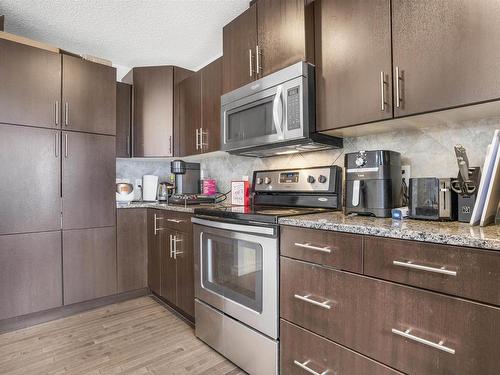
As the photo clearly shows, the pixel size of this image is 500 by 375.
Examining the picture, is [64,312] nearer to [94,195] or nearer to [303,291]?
[94,195]

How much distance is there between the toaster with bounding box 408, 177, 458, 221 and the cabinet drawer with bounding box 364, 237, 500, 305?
0.33 meters

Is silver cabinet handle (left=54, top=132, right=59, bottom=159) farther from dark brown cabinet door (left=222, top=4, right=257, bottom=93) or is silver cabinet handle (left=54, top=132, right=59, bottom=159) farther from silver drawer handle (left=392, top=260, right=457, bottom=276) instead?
silver drawer handle (left=392, top=260, right=457, bottom=276)

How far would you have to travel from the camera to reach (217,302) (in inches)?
69.7

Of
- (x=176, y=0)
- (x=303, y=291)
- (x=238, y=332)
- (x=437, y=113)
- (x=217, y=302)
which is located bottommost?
(x=238, y=332)

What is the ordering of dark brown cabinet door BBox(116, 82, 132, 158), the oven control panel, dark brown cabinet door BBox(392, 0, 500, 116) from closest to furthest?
dark brown cabinet door BBox(392, 0, 500, 116)
the oven control panel
dark brown cabinet door BBox(116, 82, 132, 158)

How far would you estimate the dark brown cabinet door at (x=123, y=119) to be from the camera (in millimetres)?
2836

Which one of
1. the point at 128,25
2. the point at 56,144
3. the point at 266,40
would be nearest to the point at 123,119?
the point at 56,144

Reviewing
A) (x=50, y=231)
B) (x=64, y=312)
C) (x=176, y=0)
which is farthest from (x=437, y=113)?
(x=64, y=312)

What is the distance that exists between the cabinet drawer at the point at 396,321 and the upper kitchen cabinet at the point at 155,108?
203 centimetres

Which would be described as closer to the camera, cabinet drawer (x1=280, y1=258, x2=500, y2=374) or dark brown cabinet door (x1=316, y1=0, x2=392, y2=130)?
cabinet drawer (x1=280, y1=258, x2=500, y2=374)

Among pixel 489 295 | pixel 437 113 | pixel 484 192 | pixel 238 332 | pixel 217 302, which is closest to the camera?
pixel 489 295

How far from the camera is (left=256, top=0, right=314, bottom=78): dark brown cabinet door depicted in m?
1.58

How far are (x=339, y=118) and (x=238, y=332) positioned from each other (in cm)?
130

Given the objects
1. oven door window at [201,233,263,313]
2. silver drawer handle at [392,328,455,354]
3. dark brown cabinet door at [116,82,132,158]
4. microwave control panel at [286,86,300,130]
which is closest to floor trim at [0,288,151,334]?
oven door window at [201,233,263,313]
